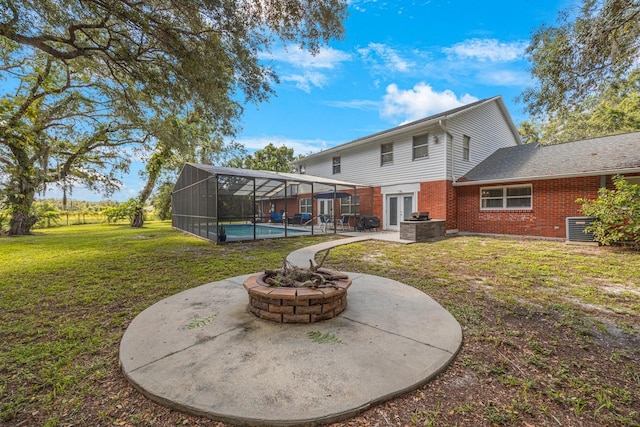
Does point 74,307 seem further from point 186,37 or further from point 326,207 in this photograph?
point 326,207

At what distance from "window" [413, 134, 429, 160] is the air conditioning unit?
5399 mm

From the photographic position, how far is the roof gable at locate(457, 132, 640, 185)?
28.2ft

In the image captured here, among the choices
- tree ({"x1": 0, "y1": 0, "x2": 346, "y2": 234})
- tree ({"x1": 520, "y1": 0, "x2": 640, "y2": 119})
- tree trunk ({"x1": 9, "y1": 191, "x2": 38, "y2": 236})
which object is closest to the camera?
tree ({"x1": 0, "y1": 0, "x2": 346, "y2": 234})

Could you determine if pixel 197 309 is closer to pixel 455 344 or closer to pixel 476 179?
pixel 455 344

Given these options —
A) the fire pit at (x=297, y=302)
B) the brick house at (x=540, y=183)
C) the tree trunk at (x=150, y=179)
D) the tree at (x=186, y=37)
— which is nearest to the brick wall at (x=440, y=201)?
the brick house at (x=540, y=183)

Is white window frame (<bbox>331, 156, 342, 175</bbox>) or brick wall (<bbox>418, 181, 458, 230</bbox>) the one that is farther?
white window frame (<bbox>331, 156, 342, 175</bbox>)

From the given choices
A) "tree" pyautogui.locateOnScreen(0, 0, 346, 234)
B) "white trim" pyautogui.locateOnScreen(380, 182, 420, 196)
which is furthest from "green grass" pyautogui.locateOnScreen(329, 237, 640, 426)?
"white trim" pyautogui.locateOnScreen(380, 182, 420, 196)

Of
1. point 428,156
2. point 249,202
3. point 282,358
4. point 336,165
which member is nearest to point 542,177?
point 428,156

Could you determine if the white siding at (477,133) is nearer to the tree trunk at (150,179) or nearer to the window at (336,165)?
the window at (336,165)

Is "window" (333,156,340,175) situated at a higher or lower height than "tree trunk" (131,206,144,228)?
higher

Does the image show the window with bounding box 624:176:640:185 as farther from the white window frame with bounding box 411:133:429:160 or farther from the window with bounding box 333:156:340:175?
the window with bounding box 333:156:340:175

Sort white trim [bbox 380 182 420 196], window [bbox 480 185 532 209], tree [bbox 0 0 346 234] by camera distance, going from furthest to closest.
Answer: white trim [bbox 380 182 420 196]
window [bbox 480 185 532 209]
tree [bbox 0 0 346 234]

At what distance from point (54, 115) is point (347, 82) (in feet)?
45.5

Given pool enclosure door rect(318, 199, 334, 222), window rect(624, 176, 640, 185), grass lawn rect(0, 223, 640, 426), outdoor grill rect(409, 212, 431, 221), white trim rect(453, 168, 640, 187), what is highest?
white trim rect(453, 168, 640, 187)
